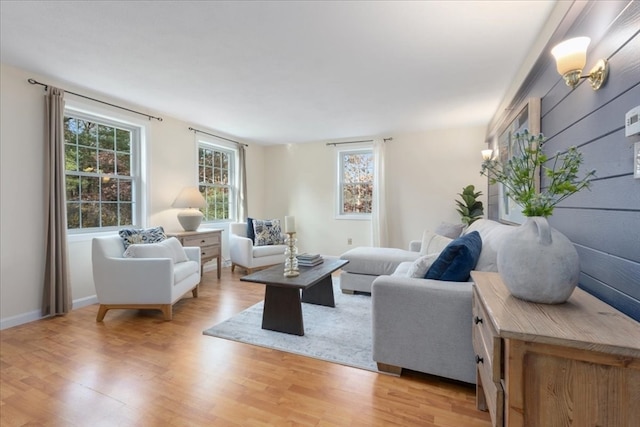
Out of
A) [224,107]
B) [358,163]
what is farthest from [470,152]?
[224,107]

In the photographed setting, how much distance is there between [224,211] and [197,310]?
2553mm

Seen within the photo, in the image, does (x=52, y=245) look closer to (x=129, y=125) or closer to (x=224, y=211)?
(x=129, y=125)

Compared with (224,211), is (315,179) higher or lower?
higher

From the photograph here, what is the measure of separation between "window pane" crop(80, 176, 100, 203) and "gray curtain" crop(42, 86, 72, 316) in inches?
16.1

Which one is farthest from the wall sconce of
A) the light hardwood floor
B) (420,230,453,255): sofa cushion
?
(420,230,453,255): sofa cushion

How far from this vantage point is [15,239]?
2703 mm

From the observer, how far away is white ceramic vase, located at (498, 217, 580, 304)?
3.21 feet

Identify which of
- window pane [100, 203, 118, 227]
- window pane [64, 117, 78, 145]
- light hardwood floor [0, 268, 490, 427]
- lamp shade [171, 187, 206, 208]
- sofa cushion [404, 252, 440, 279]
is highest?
window pane [64, 117, 78, 145]

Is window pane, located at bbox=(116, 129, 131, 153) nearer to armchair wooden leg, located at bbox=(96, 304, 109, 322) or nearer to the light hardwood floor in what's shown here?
armchair wooden leg, located at bbox=(96, 304, 109, 322)

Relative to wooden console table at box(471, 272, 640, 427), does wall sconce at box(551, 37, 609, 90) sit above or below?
above

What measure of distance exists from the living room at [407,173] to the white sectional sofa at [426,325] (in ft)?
1.93

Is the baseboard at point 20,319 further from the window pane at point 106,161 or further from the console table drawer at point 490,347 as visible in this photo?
the console table drawer at point 490,347

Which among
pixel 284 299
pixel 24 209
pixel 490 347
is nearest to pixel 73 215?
pixel 24 209

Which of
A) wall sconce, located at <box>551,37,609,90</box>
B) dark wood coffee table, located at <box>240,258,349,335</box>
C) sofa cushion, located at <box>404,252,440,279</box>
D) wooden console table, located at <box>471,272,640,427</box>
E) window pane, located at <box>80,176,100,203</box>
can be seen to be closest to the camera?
wooden console table, located at <box>471,272,640,427</box>
